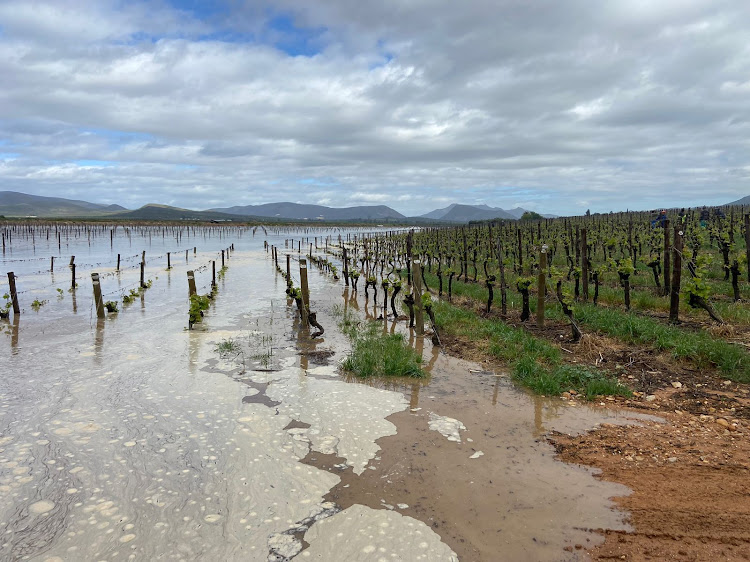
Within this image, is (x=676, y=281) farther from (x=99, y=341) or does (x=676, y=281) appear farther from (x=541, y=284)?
(x=99, y=341)

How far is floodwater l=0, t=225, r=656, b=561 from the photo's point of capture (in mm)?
4156

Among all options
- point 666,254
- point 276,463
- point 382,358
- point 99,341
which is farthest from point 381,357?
point 666,254

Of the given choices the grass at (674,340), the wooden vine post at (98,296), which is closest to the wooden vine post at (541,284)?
the grass at (674,340)

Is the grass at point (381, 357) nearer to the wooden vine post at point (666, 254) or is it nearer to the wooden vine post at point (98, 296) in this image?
the wooden vine post at point (666, 254)

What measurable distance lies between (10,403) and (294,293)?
7229 millimetres

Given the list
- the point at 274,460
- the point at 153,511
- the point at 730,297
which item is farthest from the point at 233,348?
the point at 730,297

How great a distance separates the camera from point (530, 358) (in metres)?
8.84

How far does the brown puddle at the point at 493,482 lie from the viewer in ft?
13.5

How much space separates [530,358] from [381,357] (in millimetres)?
2990

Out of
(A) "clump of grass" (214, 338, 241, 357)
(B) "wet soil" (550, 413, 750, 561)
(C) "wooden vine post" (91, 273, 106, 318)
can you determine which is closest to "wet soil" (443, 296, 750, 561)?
(B) "wet soil" (550, 413, 750, 561)

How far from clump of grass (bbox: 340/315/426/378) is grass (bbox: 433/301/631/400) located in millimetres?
1724

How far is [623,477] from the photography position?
490cm

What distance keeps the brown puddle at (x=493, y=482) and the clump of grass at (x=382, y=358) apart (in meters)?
1.46

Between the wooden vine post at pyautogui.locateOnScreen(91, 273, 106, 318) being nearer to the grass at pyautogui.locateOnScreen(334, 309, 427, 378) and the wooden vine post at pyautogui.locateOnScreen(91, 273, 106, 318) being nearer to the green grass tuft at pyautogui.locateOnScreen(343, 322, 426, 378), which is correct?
the grass at pyautogui.locateOnScreen(334, 309, 427, 378)
